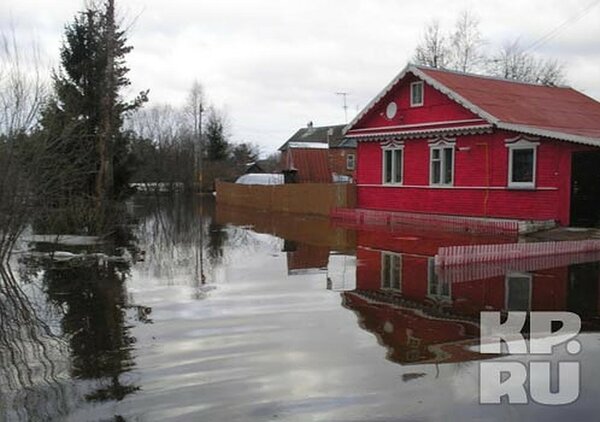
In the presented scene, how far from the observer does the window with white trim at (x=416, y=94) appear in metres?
25.2

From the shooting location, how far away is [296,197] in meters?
33.6

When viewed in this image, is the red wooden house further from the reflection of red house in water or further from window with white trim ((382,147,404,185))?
the reflection of red house in water

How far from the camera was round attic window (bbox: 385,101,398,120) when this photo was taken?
86.6 ft

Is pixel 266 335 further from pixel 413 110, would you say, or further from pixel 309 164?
pixel 309 164

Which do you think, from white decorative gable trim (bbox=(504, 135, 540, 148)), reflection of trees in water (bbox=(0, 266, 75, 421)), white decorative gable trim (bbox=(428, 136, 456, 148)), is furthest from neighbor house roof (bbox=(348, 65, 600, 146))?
reflection of trees in water (bbox=(0, 266, 75, 421))

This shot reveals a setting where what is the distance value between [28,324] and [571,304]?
25.6 ft

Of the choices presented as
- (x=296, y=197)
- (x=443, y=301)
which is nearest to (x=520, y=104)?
(x=296, y=197)

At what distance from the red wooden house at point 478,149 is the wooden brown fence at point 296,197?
0.98 meters

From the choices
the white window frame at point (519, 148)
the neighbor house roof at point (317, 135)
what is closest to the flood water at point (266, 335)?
the white window frame at point (519, 148)

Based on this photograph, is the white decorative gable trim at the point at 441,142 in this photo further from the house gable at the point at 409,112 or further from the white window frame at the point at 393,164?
the white window frame at the point at 393,164

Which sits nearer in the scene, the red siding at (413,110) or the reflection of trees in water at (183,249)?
the reflection of trees in water at (183,249)

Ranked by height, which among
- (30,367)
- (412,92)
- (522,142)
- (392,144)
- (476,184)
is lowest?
(30,367)

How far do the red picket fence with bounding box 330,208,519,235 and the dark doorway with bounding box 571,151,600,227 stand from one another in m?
2.33

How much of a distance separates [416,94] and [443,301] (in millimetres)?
17439
